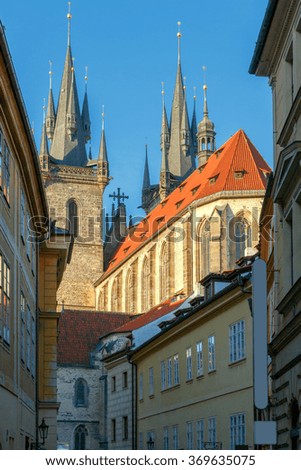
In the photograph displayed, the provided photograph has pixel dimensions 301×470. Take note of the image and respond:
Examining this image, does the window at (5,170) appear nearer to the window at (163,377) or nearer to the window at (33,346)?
the window at (33,346)

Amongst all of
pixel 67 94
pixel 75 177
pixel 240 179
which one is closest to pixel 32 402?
pixel 240 179

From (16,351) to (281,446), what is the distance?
17.5ft

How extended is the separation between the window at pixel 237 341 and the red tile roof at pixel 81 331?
40.2m

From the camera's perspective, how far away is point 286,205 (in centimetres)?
1507

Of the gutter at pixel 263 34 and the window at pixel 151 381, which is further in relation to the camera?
the window at pixel 151 381

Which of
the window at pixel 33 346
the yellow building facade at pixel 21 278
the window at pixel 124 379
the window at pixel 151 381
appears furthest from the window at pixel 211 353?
the window at pixel 124 379

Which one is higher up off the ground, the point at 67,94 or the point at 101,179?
the point at 67,94

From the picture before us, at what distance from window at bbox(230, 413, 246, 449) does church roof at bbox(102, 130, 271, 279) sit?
40764 millimetres

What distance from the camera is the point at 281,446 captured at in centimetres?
1482

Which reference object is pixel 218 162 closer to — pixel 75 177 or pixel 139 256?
pixel 139 256

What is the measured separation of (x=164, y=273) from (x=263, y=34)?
205 feet

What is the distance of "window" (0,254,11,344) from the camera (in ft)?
50.8

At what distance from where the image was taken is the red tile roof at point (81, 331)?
6788cm

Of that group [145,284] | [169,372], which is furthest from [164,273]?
[169,372]
